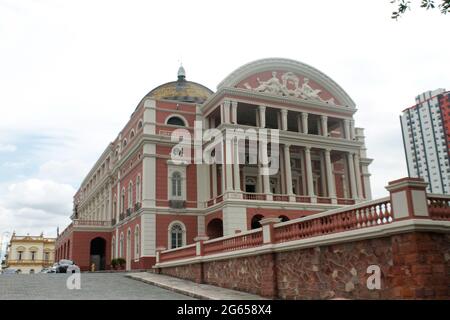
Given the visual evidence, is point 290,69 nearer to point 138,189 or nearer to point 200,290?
point 138,189

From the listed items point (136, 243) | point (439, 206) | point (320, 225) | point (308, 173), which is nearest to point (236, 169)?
point (308, 173)

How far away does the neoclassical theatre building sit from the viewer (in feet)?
93.8

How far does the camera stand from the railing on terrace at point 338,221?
11.0 metres

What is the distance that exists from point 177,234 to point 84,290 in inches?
483

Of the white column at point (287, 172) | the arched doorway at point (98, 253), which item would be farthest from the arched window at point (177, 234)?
the arched doorway at point (98, 253)

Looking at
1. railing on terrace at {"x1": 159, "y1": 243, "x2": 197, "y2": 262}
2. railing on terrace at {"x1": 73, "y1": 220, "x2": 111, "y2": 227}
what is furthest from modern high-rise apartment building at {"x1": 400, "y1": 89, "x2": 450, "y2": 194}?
railing on terrace at {"x1": 159, "y1": 243, "x2": 197, "y2": 262}

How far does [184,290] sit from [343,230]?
7095mm

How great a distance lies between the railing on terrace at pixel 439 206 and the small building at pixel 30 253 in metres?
81.2

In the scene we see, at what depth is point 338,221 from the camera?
1222 centimetres

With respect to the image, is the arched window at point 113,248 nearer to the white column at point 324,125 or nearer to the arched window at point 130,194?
the arched window at point 130,194

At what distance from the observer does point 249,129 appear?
93.7 ft

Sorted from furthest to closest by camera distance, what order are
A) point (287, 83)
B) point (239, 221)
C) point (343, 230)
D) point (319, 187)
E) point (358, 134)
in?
1. point (358, 134)
2. point (319, 187)
3. point (287, 83)
4. point (239, 221)
5. point (343, 230)
